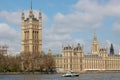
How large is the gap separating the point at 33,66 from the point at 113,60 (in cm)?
6352

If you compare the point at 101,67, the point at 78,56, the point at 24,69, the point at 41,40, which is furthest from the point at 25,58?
the point at 101,67

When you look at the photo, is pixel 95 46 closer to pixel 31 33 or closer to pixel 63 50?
pixel 63 50

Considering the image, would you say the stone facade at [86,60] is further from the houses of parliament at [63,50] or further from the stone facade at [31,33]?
the stone facade at [31,33]

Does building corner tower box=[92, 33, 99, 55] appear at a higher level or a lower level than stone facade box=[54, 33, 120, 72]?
higher

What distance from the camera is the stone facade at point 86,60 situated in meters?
137

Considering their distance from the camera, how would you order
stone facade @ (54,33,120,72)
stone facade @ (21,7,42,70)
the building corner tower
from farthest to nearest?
the building corner tower
stone facade @ (54,33,120,72)
stone facade @ (21,7,42,70)

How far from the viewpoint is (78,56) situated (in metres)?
Result: 140

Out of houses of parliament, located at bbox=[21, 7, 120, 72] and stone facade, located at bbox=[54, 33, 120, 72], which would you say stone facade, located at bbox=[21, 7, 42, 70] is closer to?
houses of parliament, located at bbox=[21, 7, 120, 72]

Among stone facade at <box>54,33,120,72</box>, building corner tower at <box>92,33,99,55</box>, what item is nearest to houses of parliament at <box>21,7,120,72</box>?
stone facade at <box>54,33,120,72</box>

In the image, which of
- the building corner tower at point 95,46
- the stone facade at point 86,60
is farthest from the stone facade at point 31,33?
the building corner tower at point 95,46

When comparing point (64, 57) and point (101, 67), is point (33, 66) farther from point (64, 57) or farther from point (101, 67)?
point (101, 67)

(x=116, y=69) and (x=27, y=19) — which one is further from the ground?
(x=27, y=19)

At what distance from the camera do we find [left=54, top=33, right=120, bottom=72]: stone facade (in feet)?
450

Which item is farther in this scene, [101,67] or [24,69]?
[101,67]
